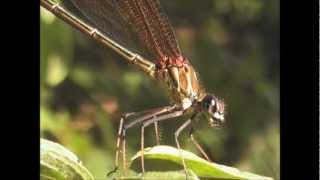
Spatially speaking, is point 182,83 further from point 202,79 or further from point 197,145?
point 197,145

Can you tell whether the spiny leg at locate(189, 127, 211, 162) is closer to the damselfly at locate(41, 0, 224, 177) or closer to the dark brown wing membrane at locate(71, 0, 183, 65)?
the damselfly at locate(41, 0, 224, 177)

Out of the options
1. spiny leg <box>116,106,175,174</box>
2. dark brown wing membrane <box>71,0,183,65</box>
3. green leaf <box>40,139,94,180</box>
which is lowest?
green leaf <box>40,139,94,180</box>

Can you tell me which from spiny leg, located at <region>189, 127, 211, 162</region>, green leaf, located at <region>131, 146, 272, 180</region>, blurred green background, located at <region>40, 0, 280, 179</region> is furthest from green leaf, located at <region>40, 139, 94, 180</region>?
spiny leg, located at <region>189, 127, 211, 162</region>

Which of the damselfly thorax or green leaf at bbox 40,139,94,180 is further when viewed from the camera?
the damselfly thorax

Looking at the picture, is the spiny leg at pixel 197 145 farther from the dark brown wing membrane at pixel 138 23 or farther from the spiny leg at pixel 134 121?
the dark brown wing membrane at pixel 138 23

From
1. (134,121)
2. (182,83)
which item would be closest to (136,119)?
(134,121)

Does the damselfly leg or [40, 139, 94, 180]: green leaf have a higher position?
the damselfly leg
